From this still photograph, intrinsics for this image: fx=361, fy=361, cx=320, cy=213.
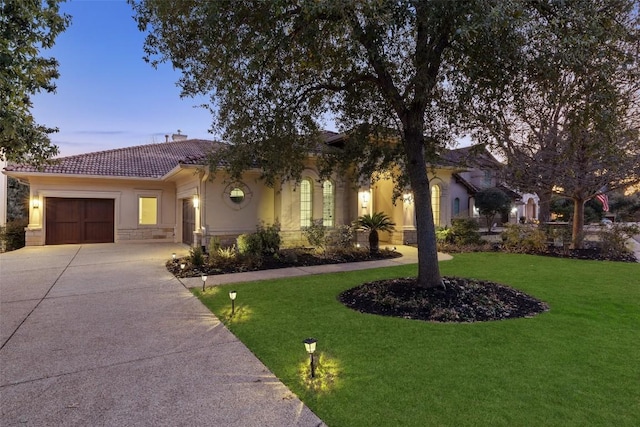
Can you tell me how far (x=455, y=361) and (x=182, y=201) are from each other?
51.0 ft

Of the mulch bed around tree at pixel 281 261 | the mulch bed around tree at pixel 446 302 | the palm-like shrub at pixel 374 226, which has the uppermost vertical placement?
the palm-like shrub at pixel 374 226

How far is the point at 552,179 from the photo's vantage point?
13.4 m

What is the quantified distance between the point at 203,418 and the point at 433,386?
6.82 ft

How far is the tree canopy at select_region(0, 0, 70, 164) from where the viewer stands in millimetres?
4816

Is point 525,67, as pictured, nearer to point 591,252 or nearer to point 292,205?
point 292,205

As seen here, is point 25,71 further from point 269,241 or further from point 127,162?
point 127,162

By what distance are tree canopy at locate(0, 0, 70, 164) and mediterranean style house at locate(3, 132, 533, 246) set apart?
5713 mm

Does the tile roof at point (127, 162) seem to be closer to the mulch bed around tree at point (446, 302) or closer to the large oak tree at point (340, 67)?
the large oak tree at point (340, 67)

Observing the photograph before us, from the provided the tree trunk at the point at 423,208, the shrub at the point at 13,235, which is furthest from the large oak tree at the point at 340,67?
the shrub at the point at 13,235

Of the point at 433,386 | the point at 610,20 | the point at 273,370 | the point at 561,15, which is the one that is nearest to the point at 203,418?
the point at 273,370

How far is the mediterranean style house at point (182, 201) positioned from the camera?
44.6ft

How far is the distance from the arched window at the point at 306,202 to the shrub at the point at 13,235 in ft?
42.0

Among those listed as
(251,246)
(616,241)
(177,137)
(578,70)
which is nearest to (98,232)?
(177,137)

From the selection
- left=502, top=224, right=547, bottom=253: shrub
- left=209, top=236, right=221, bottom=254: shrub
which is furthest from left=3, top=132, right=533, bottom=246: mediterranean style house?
left=502, top=224, right=547, bottom=253: shrub
